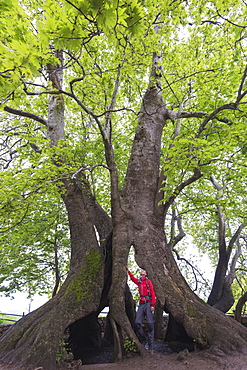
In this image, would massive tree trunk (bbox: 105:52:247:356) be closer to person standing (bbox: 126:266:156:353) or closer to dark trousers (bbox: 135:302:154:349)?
person standing (bbox: 126:266:156:353)

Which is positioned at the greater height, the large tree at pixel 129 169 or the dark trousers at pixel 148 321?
the large tree at pixel 129 169

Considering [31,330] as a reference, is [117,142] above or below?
above

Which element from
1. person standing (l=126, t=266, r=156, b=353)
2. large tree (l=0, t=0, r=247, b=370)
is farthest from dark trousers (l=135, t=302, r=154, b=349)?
large tree (l=0, t=0, r=247, b=370)

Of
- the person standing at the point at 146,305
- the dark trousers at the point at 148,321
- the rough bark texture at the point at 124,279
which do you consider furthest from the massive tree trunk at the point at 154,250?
the dark trousers at the point at 148,321

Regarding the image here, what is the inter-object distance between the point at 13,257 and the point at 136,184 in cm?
628

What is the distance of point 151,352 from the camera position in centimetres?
451

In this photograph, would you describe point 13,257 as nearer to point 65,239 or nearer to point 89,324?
point 65,239

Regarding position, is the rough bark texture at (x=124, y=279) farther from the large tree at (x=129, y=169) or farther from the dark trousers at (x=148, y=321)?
the dark trousers at (x=148, y=321)

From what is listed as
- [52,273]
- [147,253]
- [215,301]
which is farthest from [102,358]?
[52,273]

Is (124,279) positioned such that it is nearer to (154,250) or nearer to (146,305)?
(146,305)

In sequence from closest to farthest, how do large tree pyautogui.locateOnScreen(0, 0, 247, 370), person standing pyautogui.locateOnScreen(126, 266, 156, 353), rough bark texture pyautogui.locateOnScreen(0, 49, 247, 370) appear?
large tree pyautogui.locateOnScreen(0, 0, 247, 370)
rough bark texture pyautogui.locateOnScreen(0, 49, 247, 370)
person standing pyautogui.locateOnScreen(126, 266, 156, 353)

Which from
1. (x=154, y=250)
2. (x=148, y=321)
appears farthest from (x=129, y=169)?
(x=148, y=321)

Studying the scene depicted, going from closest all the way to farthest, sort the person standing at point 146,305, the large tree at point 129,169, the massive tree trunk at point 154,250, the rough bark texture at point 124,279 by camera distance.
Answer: the large tree at point 129,169 < the rough bark texture at point 124,279 < the massive tree trunk at point 154,250 < the person standing at point 146,305

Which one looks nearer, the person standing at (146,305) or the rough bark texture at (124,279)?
the rough bark texture at (124,279)
